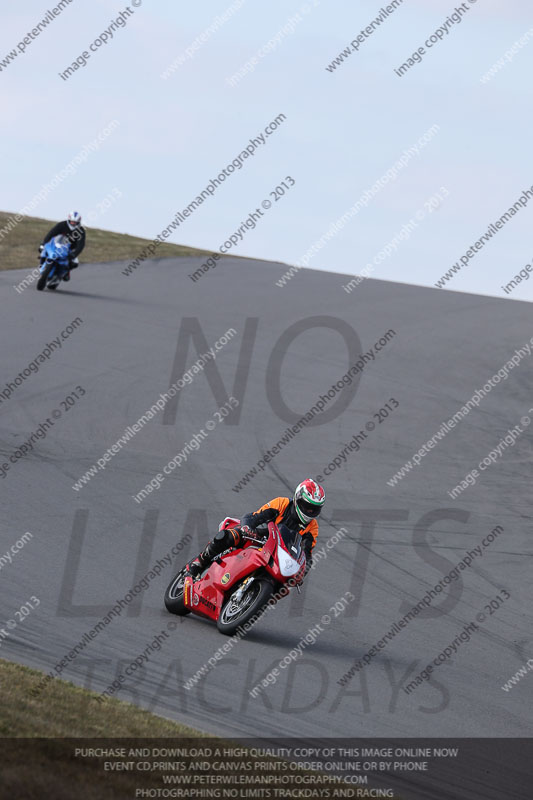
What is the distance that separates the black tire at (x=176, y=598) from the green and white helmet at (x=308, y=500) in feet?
4.47

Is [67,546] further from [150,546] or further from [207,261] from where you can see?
[207,261]

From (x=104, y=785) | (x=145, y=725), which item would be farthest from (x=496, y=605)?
(x=104, y=785)

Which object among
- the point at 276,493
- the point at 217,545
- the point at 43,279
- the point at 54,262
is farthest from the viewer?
the point at 43,279

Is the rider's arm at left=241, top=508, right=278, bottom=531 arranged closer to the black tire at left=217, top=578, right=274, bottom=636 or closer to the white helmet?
the black tire at left=217, top=578, right=274, bottom=636

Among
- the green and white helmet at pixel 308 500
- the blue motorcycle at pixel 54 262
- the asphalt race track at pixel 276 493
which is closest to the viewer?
the asphalt race track at pixel 276 493

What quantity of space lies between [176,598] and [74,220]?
1796cm

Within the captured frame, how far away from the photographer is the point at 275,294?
31266 mm

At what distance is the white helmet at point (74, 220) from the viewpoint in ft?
87.5

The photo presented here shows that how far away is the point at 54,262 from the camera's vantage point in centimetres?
2672

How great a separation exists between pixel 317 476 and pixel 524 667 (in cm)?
683

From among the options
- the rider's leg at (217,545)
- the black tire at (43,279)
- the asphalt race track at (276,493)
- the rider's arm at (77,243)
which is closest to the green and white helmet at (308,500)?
the rider's leg at (217,545)

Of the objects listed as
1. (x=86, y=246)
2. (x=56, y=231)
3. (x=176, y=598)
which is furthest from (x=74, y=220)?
(x=176, y=598)

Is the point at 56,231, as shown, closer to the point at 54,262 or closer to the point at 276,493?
the point at 54,262

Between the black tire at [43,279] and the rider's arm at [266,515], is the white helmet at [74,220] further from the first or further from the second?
the rider's arm at [266,515]
